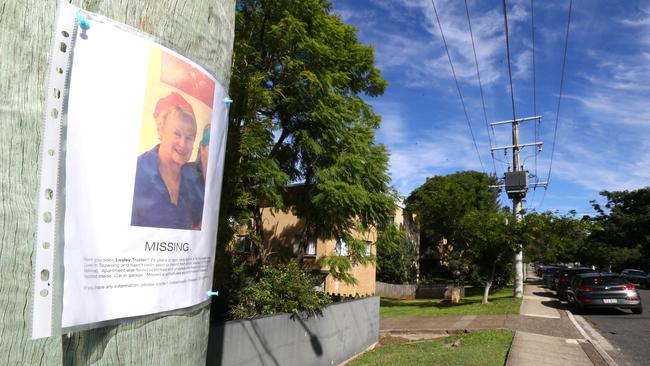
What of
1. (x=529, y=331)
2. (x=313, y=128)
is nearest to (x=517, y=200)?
(x=529, y=331)

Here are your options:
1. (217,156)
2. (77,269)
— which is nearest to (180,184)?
(217,156)

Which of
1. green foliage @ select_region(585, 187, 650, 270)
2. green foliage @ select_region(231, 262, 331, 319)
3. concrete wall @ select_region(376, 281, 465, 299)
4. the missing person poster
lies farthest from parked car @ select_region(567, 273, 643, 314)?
green foliage @ select_region(585, 187, 650, 270)

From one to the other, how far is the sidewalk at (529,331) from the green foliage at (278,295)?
12.1 ft

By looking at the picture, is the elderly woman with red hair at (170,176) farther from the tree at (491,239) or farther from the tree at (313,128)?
the tree at (491,239)

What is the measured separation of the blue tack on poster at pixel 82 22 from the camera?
66.1 inches

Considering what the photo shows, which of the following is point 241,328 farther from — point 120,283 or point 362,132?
point 362,132

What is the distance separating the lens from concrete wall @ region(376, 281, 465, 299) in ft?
99.2

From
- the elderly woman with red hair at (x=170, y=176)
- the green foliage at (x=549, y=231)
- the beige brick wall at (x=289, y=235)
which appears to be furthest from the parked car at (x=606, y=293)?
the elderly woman with red hair at (x=170, y=176)

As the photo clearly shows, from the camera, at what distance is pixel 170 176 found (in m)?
1.95

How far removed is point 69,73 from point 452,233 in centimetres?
3590

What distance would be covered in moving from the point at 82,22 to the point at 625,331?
15935 mm

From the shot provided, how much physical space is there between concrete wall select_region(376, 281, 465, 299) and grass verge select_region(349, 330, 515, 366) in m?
18.3

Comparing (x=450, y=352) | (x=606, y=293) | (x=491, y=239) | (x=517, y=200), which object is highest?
(x=517, y=200)

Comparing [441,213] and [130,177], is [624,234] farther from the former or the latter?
[130,177]
